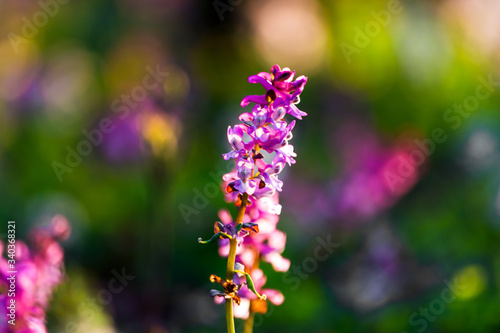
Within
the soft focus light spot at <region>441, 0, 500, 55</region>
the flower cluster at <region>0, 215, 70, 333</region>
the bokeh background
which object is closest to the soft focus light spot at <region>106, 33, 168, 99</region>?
the bokeh background

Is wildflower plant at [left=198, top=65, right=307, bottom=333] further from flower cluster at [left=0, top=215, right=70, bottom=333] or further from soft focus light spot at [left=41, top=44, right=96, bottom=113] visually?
soft focus light spot at [left=41, top=44, right=96, bottom=113]

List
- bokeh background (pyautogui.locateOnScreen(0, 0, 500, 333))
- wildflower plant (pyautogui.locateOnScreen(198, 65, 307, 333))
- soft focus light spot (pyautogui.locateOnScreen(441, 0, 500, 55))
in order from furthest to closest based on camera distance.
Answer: soft focus light spot (pyautogui.locateOnScreen(441, 0, 500, 55))
bokeh background (pyautogui.locateOnScreen(0, 0, 500, 333))
wildflower plant (pyautogui.locateOnScreen(198, 65, 307, 333))

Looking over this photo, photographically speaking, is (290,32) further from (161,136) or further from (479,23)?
(161,136)

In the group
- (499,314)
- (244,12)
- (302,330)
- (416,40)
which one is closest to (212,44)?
(244,12)

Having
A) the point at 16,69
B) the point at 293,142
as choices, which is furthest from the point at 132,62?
the point at 293,142

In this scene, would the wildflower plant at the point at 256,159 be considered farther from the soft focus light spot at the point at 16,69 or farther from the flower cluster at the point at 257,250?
the soft focus light spot at the point at 16,69

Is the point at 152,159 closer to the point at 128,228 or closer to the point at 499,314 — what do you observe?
the point at 128,228
